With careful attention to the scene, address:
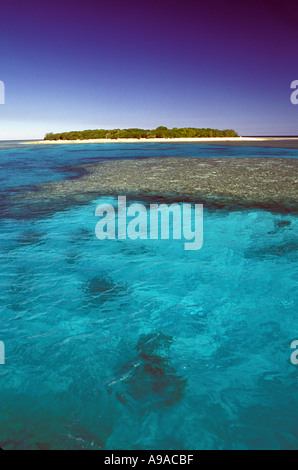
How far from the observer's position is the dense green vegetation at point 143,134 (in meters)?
133

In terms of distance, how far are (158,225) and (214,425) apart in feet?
29.3

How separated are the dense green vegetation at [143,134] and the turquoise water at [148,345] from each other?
131 meters

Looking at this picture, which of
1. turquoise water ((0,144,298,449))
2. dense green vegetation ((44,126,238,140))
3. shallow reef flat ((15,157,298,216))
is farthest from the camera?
dense green vegetation ((44,126,238,140))

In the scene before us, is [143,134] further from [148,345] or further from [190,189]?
[148,345]

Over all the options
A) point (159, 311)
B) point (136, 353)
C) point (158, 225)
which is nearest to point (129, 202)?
point (158, 225)

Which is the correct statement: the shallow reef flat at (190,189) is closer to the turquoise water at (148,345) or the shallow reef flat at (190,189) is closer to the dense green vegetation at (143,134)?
the turquoise water at (148,345)

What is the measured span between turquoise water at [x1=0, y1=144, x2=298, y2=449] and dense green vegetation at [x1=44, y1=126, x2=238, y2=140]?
131150 mm

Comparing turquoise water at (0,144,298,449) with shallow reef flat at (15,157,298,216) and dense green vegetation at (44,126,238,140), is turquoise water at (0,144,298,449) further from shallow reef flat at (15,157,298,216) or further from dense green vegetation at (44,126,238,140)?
dense green vegetation at (44,126,238,140)

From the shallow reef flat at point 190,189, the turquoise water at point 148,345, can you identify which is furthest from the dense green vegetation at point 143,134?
the turquoise water at point 148,345

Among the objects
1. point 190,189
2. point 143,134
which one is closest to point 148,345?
point 190,189

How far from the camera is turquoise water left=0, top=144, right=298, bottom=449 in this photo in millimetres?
4176

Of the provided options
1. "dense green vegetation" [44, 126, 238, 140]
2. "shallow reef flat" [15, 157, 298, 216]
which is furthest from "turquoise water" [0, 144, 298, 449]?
"dense green vegetation" [44, 126, 238, 140]

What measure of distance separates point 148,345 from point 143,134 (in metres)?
137

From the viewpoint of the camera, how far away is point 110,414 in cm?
438
